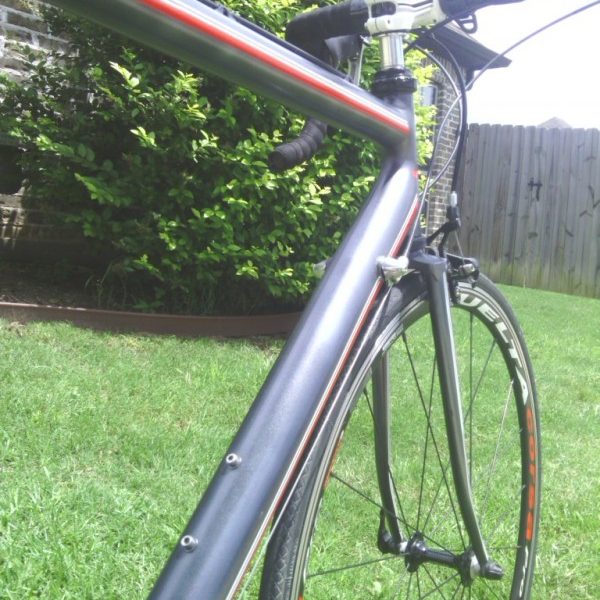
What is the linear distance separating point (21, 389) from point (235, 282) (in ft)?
6.34

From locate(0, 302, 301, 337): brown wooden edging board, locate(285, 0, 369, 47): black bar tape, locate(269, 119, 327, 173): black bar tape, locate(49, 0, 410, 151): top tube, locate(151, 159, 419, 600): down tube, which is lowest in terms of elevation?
locate(0, 302, 301, 337): brown wooden edging board

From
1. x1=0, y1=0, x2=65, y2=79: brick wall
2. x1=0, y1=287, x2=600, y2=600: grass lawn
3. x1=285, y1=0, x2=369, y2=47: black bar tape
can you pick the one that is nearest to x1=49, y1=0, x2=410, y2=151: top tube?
x1=285, y1=0, x2=369, y2=47: black bar tape

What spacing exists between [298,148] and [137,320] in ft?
10.6

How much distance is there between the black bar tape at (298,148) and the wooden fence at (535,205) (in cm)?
963

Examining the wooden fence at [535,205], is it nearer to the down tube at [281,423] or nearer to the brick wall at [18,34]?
the brick wall at [18,34]

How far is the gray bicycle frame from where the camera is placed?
0.83m

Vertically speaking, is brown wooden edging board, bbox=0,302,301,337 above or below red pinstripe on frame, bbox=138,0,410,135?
below

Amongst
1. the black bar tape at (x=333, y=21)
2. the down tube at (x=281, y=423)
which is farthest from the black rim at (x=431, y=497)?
the black bar tape at (x=333, y=21)

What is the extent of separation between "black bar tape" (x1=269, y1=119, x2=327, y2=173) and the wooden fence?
963 centimetres

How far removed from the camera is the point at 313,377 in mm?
955

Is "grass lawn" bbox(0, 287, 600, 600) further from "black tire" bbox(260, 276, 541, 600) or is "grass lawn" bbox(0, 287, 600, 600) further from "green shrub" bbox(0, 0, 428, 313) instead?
"green shrub" bbox(0, 0, 428, 313)

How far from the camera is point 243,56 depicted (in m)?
0.93

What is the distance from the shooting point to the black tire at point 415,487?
1026 mm

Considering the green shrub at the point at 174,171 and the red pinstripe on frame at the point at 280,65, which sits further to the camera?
the green shrub at the point at 174,171
